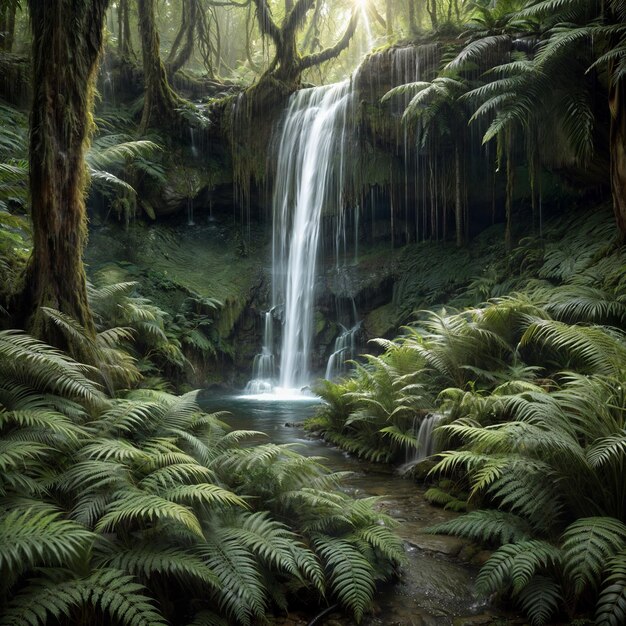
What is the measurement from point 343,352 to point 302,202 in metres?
4.54

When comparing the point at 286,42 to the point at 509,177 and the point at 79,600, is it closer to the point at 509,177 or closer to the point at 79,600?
→ the point at 509,177

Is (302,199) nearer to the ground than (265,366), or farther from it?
farther from it

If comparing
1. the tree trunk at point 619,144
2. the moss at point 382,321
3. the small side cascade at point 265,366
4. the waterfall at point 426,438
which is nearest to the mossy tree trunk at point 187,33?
the small side cascade at point 265,366

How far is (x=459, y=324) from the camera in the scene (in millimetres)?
6141

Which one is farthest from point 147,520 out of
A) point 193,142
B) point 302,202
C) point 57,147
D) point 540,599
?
point 193,142

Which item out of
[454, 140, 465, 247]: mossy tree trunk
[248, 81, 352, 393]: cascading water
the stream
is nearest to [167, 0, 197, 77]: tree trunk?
[248, 81, 352, 393]: cascading water

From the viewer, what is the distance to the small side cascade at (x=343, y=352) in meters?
12.2

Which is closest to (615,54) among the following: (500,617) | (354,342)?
(500,617)

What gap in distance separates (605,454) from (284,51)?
1458cm

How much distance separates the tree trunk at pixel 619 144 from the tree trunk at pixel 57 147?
656cm

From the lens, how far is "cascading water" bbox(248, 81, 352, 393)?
13008 millimetres

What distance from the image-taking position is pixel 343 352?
12.5 m

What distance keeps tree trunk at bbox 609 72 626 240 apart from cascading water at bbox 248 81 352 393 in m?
7.10

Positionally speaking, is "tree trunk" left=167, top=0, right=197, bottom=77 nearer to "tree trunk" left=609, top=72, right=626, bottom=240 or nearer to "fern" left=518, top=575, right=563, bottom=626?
"tree trunk" left=609, top=72, right=626, bottom=240
